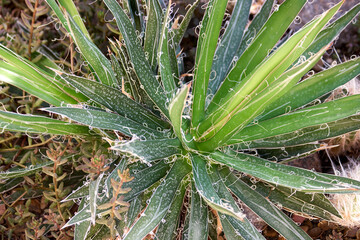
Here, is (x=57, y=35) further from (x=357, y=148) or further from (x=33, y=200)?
(x=357, y=148)

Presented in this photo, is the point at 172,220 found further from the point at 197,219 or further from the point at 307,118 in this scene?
the point at 307,118

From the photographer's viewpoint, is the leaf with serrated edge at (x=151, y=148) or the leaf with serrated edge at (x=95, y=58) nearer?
the leaf with serrated edge at (x=151, y=148)

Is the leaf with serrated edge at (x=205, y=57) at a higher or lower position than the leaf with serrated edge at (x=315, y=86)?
higher

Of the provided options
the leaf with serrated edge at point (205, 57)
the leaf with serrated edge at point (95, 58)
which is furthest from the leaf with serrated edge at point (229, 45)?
the leaf with serrated edge at point (95, 58)

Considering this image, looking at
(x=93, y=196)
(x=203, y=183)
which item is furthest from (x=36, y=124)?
(x=203, y=183)

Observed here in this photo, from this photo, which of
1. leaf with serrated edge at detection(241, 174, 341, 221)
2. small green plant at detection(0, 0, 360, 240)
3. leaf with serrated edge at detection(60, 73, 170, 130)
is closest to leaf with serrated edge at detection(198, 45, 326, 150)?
small green plant at detection(0, 0, 360, 240)

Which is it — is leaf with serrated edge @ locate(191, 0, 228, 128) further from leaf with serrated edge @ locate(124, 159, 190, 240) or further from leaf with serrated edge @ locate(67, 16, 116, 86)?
leaf with serrated edge @ locate(67, 16, 116, 86)

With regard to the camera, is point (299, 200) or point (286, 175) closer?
point (286, 175)

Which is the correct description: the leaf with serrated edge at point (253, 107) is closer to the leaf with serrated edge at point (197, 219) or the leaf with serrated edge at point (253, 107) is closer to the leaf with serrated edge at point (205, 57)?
the leaf with serrated edge at point (205, 57)

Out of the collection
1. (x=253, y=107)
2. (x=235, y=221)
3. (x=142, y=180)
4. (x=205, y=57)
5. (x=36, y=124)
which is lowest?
(x=235, y=221)
